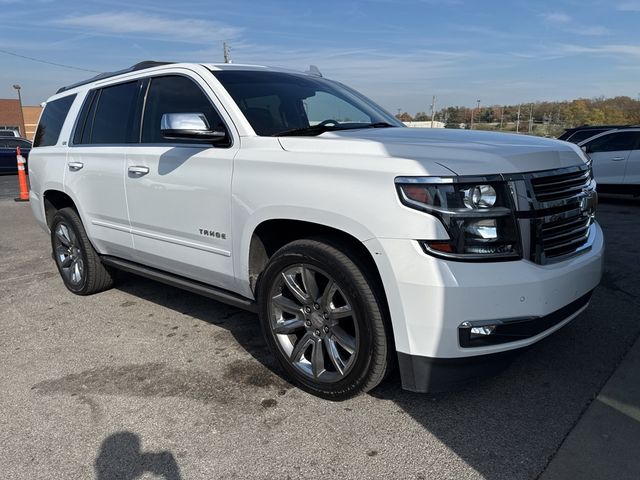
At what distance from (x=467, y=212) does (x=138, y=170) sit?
2.50 m

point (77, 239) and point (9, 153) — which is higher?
point (77, 239)

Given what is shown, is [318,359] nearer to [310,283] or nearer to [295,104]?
[310,283]

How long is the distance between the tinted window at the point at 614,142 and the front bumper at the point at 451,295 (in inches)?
393

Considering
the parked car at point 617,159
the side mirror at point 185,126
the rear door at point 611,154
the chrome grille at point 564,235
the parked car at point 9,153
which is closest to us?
the chrome grille at point 564,235

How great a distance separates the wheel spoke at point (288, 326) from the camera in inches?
121

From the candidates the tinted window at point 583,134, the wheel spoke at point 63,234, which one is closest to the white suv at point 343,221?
the wheel spoke at point 63,234

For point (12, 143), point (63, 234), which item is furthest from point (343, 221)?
point (12, 143)

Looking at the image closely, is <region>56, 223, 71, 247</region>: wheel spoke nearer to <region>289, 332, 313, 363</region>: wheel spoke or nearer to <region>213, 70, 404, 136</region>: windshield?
<region>213, 70, 404, 136</region>: windshield

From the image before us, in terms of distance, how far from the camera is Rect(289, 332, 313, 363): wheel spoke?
3.03 meters

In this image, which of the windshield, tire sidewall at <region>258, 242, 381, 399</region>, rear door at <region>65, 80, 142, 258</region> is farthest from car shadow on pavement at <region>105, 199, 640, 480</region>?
the windshield

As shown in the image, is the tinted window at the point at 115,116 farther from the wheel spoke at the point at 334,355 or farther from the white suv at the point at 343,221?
the wheel spoke at the point at 334,355

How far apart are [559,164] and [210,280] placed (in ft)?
7.45

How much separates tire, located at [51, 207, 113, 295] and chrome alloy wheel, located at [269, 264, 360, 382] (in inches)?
95.7

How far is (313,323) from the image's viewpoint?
2.99 metres
